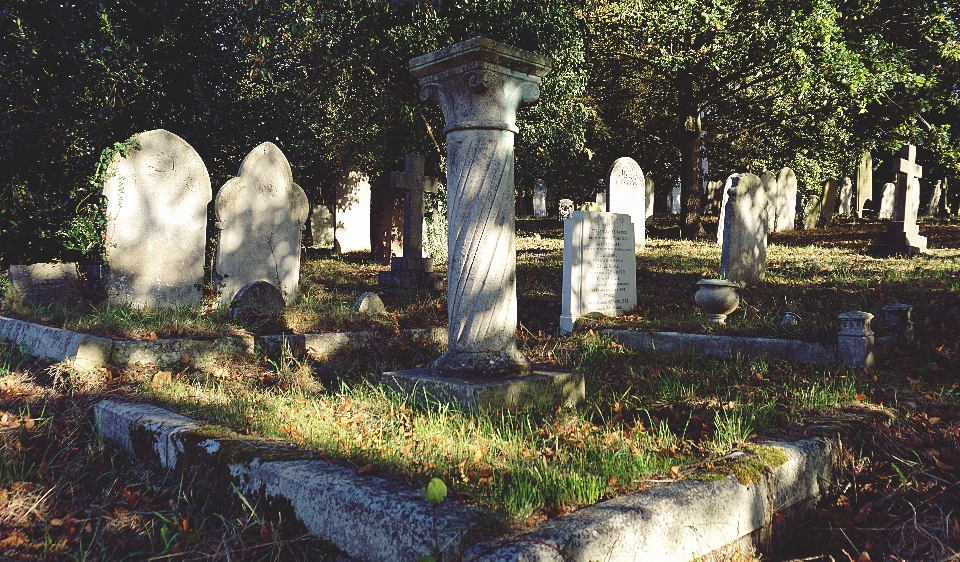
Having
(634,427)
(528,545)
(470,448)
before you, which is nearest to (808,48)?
(634,427)

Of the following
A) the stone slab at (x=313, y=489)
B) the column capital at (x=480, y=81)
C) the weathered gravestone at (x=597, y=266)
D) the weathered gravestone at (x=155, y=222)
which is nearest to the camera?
the stone slab at (x=313, y=489)

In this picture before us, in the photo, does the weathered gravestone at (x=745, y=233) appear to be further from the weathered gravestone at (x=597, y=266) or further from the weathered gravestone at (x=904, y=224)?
the weathered gravestone at (x=904, y=224)

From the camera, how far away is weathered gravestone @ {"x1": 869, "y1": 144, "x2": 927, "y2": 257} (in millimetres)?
14492

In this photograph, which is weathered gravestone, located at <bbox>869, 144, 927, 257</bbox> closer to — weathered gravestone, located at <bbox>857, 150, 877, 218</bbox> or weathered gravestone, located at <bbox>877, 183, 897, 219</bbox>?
weathered gravestone, located at <bbox>877, 183, 897, 219</bbox>

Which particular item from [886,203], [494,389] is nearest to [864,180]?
[886,203]

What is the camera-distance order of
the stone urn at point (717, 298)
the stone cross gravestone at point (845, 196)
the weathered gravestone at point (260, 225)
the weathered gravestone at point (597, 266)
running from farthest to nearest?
1. the stone cross gravestone at point (845, 196)
2. the weathered gravestone at point (597, 266)
3. the weathered gravestone at point (260, 225)
4. the stone urn at point (717, 298)

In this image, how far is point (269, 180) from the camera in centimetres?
875

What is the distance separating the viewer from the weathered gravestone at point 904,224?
571 inches

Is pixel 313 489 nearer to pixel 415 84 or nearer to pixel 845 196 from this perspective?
pixel 415 84

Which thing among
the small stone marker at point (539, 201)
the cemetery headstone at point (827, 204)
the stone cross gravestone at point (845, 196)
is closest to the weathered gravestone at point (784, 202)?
the cemetery headstone at point (827, 204)

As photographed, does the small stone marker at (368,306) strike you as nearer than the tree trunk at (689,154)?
Yes

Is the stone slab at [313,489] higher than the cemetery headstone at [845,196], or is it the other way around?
the cemetery headstone at [845,196]

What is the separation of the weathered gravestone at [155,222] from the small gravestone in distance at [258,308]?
39.1 inches

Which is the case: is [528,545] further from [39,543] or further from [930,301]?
[930,301]
